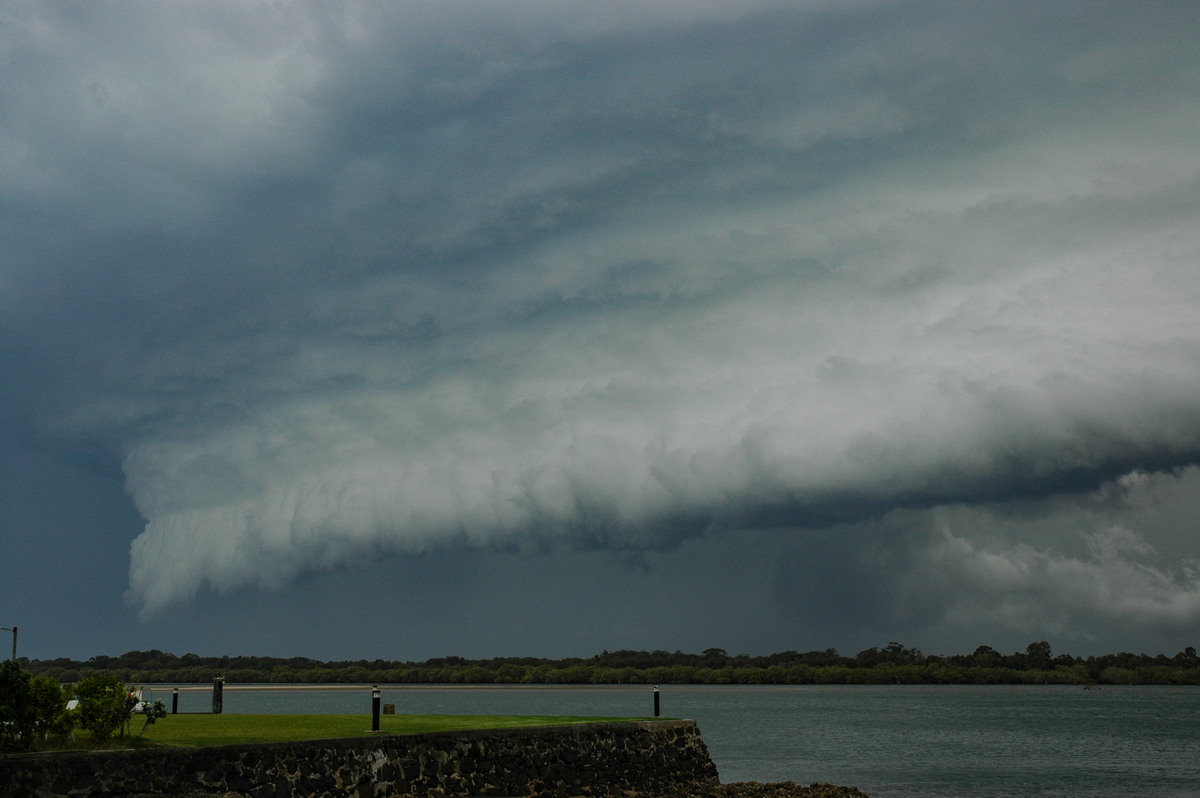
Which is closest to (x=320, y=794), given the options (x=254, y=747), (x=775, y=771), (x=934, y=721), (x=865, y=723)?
(x=254, y=747)

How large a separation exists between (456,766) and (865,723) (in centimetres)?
7097

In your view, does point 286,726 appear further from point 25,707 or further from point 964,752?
point 964,752

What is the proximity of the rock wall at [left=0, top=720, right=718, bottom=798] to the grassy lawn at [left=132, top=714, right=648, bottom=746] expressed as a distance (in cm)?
81

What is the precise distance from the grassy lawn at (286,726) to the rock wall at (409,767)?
0.81 m

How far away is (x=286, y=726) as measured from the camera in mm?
29266

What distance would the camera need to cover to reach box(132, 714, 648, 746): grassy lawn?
24609mm

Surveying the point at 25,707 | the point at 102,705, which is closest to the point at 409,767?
the point at 102,705

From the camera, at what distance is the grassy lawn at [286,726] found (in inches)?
969

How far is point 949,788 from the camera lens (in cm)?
4119

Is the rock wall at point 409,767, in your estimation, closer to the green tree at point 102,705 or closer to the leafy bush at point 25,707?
the leafy bush at point 25,707

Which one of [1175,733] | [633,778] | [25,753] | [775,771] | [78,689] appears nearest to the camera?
[25,753]

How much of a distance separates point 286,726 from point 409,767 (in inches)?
198

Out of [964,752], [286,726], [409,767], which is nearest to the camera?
[409,767]

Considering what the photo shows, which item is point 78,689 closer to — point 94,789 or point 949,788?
point 94,789
